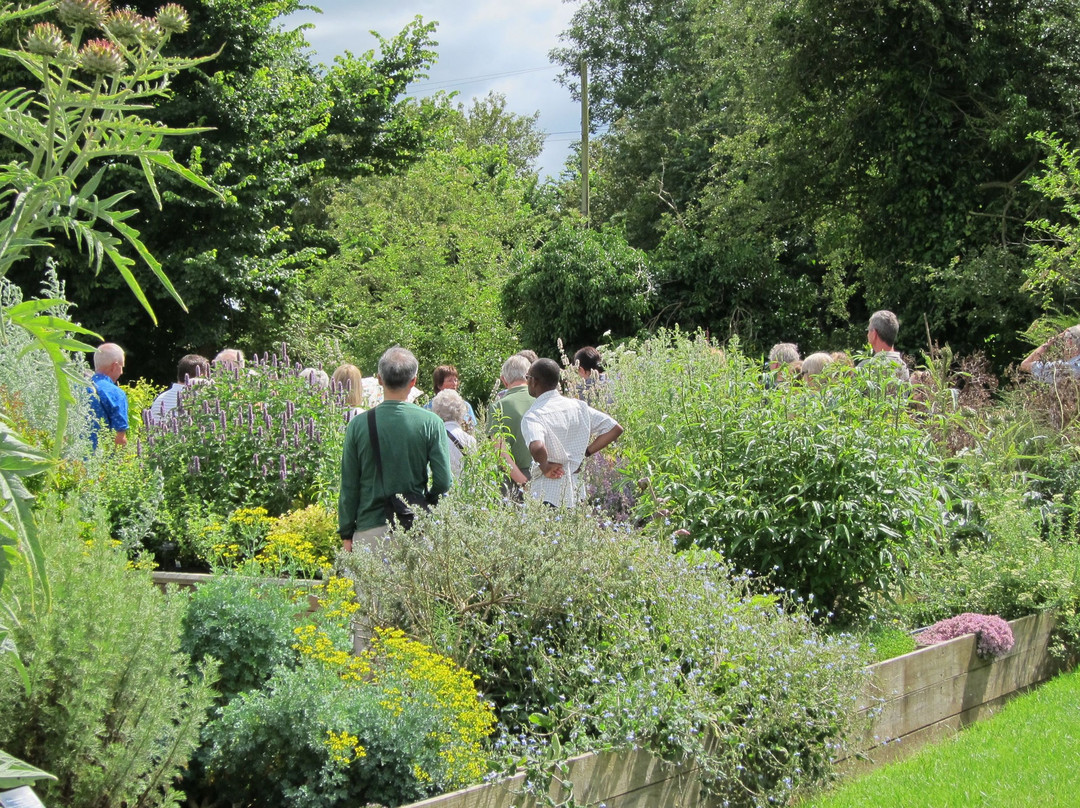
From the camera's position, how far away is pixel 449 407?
7.26 metres

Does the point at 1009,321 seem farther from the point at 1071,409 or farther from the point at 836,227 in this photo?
the point at 1071,409

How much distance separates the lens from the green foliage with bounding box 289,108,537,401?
72.5 ft

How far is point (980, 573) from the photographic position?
6707 millimetres

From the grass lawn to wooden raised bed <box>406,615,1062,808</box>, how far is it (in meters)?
0.15

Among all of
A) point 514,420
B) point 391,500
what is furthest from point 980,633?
point 391,500

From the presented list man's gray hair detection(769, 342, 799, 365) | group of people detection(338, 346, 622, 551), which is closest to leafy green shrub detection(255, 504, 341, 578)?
group of people detection(338, 346, 622, 551)

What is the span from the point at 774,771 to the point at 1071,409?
5856mm

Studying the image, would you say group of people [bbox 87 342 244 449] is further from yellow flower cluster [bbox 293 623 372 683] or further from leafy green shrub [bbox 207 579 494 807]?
leafy green shrub [bbox 207 579 494 807]

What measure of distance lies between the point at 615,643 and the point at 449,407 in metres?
2.97

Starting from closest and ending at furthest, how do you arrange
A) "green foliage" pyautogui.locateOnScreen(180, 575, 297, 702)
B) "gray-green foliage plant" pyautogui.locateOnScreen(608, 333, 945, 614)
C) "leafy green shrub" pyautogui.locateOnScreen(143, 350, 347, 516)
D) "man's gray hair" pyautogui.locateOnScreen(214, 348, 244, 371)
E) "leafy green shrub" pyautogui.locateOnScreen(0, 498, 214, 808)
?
"leafy green shrub" pyautogui.locateOnScreen(0, 498, 214, 808) < "green foliage" pyautogui.locateOnScreen(180, 575, 297, 702) < "gray-green foliage plant" pyautogui.locateOnScreen(608, 333, 945, 614) < "leafy green shrub" pyautogui.locateOnScreen(143, 350, 347, 516) < "man's gray hair" pyautogui.locateOnScreen(214, 348, 244, 371)

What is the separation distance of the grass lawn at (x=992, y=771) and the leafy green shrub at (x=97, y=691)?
8.70 ft

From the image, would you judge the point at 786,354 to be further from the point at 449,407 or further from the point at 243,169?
the point at 243,169

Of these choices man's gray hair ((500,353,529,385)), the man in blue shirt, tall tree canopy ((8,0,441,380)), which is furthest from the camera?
tall tree canopy ((8,0,441,380))

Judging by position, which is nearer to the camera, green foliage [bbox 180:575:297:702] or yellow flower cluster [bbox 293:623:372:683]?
yellow flower cluster [bbox 293:623:372:683]
